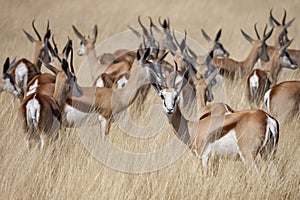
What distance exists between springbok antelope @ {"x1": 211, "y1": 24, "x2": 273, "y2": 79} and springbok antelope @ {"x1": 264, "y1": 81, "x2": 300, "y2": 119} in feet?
7.25

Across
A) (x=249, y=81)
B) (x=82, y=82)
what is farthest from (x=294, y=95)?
(x=82, y=82)

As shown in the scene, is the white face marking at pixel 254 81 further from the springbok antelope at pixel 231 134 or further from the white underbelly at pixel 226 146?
the white underbelly at pixel 226 146

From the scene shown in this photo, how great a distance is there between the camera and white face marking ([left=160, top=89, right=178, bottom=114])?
4160 mm

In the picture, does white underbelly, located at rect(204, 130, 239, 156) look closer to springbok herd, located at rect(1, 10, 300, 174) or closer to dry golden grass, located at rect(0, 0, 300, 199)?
springbok herd, located at rect(1, 10, 300, 174)

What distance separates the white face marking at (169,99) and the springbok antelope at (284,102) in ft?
5.67

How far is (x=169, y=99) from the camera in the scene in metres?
4.19

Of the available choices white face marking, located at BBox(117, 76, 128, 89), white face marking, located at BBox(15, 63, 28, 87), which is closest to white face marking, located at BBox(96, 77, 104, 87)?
white face marking, located at BBox(117, 76, 128, 89)

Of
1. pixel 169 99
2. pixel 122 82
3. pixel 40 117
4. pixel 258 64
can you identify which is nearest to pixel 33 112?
pixel 40 117

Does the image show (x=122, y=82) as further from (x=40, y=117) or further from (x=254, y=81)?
(x=40, y=117)

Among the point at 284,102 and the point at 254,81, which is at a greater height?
the point at 254,81

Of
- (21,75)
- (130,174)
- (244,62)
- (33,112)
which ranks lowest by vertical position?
(130,174)

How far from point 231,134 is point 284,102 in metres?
1.73

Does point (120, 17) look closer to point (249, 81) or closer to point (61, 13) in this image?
point (61, 13)

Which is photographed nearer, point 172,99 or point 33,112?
point 172,99
